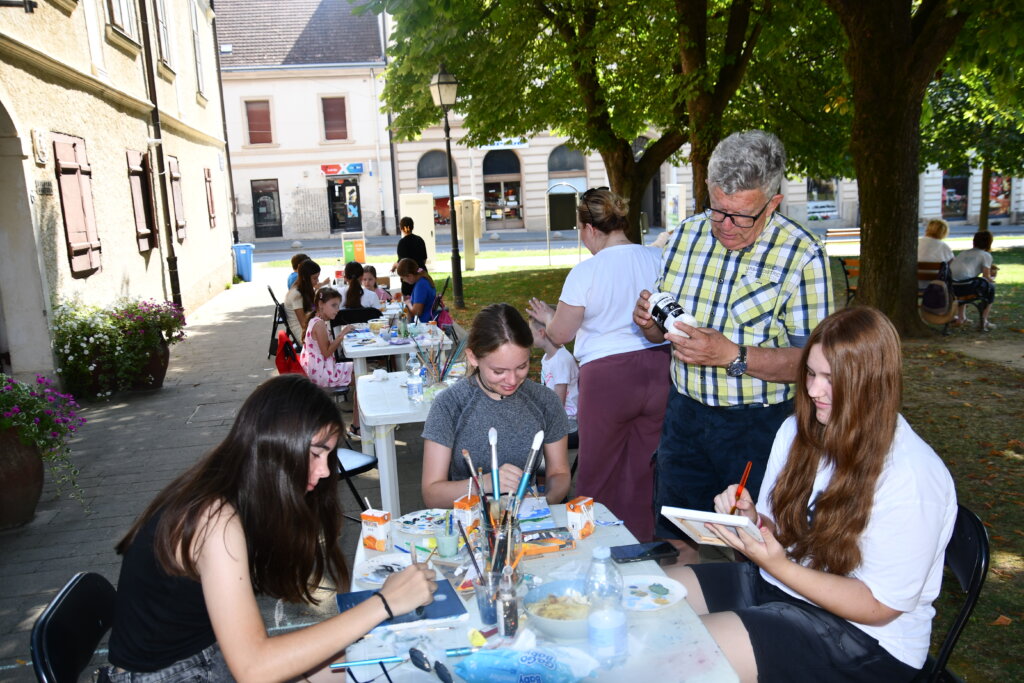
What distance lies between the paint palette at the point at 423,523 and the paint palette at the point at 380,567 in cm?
19

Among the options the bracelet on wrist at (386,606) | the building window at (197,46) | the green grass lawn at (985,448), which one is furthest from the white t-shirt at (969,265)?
the building window at (197,46)

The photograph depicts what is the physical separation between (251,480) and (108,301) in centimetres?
927

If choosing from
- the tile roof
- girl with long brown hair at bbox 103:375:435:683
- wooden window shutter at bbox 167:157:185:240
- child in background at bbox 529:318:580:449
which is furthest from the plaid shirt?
the tile roof

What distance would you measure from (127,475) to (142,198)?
7739 millimetres

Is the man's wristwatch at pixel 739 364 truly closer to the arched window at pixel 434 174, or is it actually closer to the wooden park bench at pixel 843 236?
the wooden park bench at pixel 843 236

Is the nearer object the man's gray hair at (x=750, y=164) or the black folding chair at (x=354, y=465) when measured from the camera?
the man's gray hair at (x=750, y=164)

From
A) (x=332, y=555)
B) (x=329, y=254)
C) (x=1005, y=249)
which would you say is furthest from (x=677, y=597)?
(x=329, y=254)

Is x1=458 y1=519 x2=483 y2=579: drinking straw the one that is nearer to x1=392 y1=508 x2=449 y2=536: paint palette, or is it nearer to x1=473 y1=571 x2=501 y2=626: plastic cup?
x1=473 y1=571 x2=501 y2=626: plastic cup

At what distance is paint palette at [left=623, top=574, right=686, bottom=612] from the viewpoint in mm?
2201

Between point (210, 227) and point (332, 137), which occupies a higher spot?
point (332, 137)

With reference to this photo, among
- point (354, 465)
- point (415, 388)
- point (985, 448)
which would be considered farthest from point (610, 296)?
point (985, 448)

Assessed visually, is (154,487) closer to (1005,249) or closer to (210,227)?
(210,227)

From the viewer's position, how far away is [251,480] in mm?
2148

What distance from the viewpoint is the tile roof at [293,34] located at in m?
34.2
